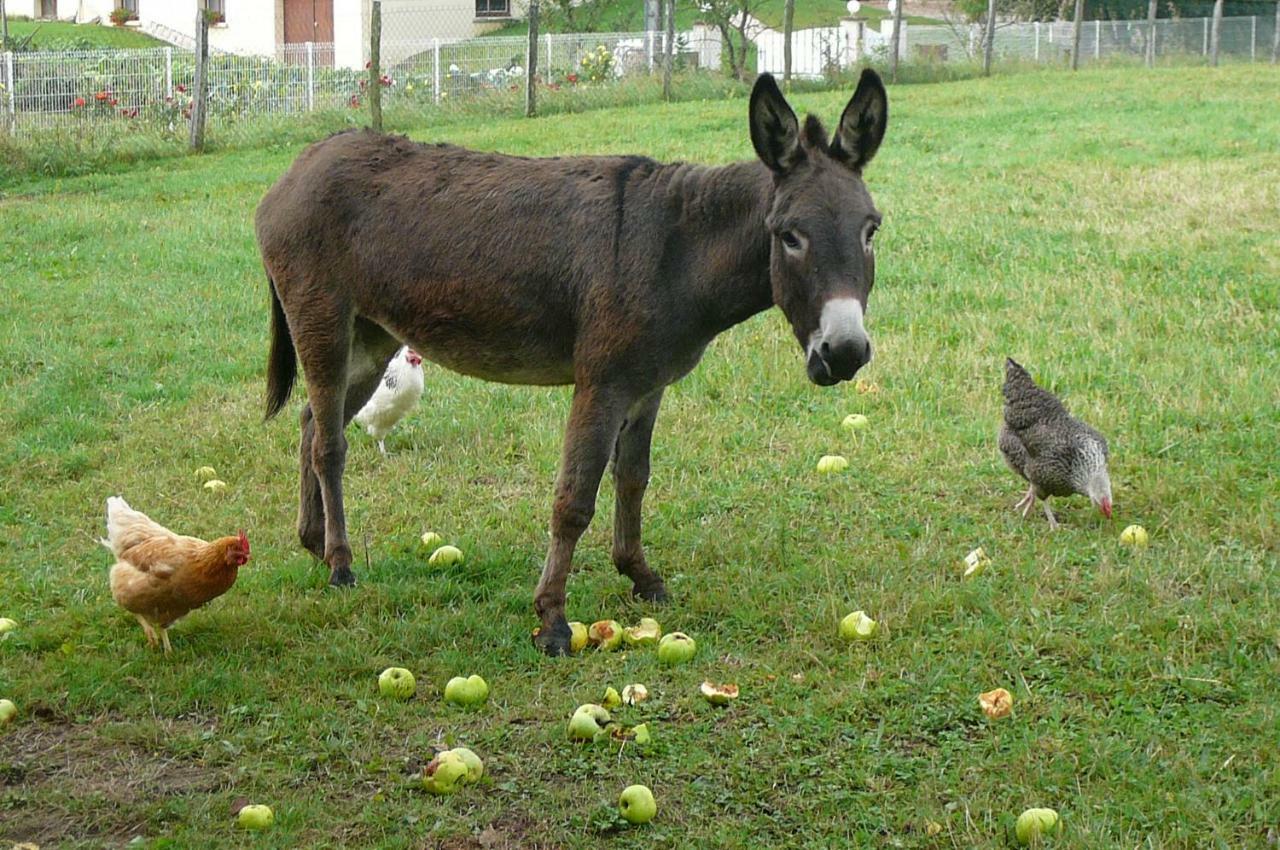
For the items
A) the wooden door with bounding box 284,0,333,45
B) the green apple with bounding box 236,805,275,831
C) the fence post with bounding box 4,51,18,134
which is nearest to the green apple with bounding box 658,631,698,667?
the green apple with bounding box 236,805,275,831

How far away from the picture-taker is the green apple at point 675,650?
5199 mm

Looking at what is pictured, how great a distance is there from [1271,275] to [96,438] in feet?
28.6

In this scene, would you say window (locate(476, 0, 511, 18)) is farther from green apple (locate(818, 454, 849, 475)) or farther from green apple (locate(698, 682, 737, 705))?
green apple (locate(698, 682, 737, 705))

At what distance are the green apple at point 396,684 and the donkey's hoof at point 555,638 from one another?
1.94 ft

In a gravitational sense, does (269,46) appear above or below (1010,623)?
above

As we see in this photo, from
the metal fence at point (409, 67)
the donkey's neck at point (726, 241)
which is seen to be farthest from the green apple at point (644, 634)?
the metal fence at point (409, 67)

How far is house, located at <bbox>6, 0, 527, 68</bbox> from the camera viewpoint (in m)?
36.2

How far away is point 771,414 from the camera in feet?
27.1

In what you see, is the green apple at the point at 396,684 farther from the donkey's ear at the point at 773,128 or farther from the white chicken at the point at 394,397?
the white chicken at the point at 394,397

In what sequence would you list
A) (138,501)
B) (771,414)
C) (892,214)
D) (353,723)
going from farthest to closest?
1. (892,214)
2. (771,414)
3. (138,501)
4. (353,723)

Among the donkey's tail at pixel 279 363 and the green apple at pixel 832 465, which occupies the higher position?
the donkey's tail at pixel 279 363

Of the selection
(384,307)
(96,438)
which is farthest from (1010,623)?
(96,438)

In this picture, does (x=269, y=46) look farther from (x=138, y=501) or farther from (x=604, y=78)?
(x=138, y=501)

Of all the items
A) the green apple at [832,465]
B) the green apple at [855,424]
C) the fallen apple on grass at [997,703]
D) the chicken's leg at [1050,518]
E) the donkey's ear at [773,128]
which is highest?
the donkey's ear at [773,128]
